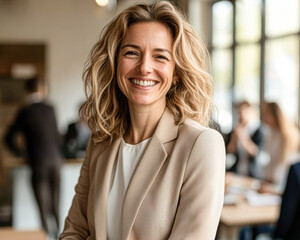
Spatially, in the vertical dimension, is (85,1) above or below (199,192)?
above

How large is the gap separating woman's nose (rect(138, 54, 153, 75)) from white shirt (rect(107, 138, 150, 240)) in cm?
24

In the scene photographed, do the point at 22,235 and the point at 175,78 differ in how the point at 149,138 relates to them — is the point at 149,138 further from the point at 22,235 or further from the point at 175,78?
the point at 22,235

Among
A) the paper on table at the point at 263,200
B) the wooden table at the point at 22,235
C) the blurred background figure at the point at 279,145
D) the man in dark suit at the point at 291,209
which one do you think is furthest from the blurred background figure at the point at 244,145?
the wooden table at the point at 22,235

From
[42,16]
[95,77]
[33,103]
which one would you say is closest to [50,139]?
[33,103]

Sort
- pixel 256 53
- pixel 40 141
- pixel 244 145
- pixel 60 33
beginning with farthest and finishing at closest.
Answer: pixel 60 33
pixel 256 53
pixel 244 145
pixel 40 141

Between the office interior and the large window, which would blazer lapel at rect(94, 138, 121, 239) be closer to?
the office interior

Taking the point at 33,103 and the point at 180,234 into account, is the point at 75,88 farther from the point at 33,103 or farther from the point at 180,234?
the point at 180,234

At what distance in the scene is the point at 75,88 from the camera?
31.3ft

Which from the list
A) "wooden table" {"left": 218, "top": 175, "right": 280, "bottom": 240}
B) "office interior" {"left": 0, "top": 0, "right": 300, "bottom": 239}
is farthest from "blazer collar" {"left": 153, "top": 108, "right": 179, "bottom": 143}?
"office interior" {"left": 0, "top": 0, "right": 300, "bottom": 239}

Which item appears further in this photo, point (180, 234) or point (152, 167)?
point (152, 167)

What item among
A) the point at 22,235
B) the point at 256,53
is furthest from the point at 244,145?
the point at 22,235

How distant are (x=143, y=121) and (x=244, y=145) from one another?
486cm

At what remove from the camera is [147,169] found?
137 cm

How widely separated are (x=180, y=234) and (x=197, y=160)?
21 cm
